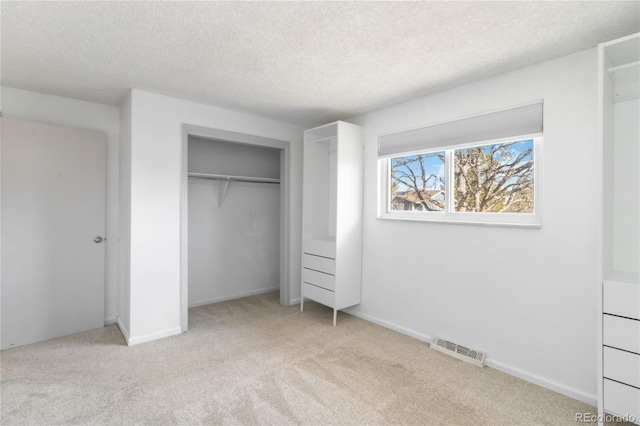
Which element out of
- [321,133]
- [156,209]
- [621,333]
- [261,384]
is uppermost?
[321,133]

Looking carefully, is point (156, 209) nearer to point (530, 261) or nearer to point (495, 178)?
point (495, 178)

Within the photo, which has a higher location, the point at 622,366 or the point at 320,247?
the point at 320,247

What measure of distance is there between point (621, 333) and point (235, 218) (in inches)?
160

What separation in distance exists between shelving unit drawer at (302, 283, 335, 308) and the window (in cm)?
108

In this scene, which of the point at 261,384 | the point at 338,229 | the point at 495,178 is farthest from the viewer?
the point at 338,229

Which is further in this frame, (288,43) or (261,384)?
(261,384)

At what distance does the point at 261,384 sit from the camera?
7.65ft

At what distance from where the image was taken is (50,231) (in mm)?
3133

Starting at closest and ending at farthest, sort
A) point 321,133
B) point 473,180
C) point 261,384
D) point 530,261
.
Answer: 1. point 261,384
2. point 530,261
3. point 473,180
4. point 321,133

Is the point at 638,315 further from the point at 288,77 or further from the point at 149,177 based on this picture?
the point at 149,177

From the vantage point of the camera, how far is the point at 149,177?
3135mm

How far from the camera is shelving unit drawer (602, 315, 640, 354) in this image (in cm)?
168

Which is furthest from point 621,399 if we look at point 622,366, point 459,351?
point 459,351

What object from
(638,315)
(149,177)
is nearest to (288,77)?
(149,177)
